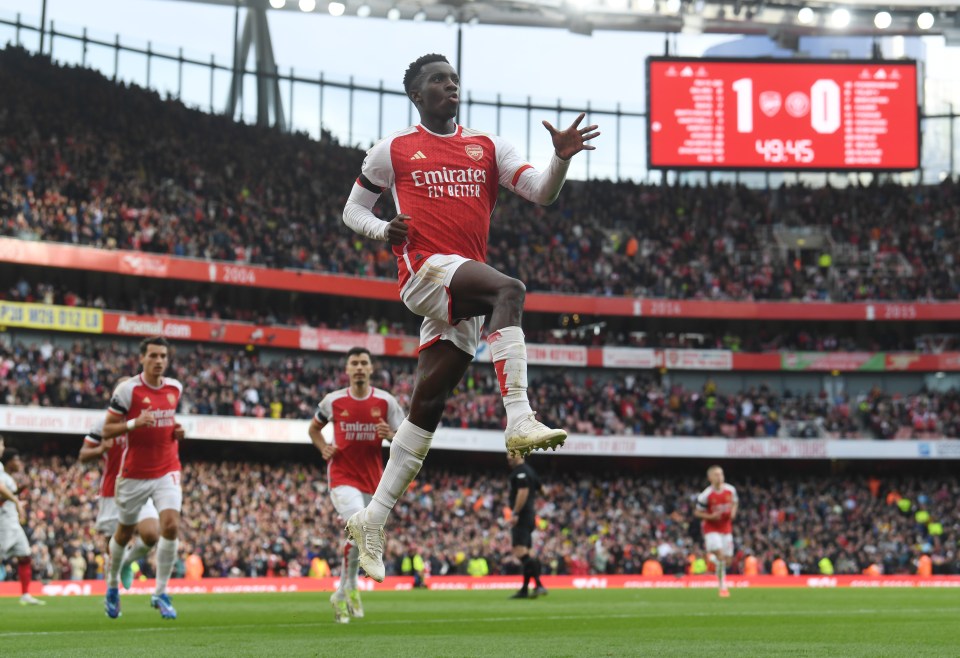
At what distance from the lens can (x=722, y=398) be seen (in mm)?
48812

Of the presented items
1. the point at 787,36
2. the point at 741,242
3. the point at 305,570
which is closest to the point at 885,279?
the point at 741,242

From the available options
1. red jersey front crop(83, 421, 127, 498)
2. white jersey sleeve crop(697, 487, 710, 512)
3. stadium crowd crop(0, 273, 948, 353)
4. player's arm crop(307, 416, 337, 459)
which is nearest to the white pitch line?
player's arm crop(307, 416, 337, 459)

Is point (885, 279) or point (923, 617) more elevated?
point (885, 279)

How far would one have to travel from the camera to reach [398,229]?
7.14 m

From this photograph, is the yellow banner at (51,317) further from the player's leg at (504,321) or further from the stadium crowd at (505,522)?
the player's leg at (504,321)

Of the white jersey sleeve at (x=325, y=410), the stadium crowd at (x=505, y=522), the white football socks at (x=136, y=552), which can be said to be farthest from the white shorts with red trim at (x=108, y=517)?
the stadium crowd at (x=505, y=522)

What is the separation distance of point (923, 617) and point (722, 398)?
36.0 meters

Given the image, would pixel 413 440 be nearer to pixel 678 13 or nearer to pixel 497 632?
pixel 497 632

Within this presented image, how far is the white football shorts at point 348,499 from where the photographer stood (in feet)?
42.3

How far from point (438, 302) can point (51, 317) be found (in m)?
32.6

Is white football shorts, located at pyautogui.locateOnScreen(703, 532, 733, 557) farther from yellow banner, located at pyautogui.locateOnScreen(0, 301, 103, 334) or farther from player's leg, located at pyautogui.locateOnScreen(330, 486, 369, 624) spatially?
yellow banner, located at pyautogui.locateOnScreen(0, 301, 103, 334)

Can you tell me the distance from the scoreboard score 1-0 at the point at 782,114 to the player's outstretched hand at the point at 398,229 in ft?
133

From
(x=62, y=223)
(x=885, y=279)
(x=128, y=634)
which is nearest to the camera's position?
(x=128, y=634)

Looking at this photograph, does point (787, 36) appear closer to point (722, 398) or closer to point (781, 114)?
point (781, 114)
